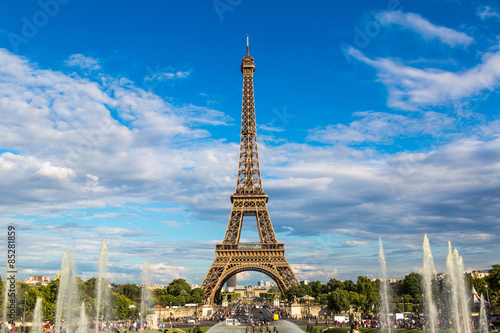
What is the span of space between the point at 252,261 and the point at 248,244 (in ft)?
11.9

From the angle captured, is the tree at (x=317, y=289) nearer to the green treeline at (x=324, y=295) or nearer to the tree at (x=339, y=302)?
the green treeline at (x=324, y=295)

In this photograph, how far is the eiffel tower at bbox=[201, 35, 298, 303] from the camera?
8456 centimetres

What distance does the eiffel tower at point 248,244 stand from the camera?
8456 cm

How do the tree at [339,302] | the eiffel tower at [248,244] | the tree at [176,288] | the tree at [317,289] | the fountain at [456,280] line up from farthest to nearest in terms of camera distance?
the tree at [176,288] < the tree at [317,289] < the eiffel tower at [248,244] < the tree at [339,302] < the fountain at [456,280]

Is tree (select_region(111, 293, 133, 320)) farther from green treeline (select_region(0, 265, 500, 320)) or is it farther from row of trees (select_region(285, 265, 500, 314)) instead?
row of trees (select_region(285, 265, 500, 314))

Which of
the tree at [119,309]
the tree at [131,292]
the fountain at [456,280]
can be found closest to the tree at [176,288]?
the tree at [131,292]

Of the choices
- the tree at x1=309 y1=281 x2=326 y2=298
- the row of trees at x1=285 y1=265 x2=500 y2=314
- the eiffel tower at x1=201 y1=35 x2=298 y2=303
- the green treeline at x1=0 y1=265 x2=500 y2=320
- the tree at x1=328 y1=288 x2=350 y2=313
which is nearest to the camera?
the green treeline at x1=0 y1=265 x2=500 y2=320

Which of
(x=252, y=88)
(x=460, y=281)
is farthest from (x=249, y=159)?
(x=460, y=281)

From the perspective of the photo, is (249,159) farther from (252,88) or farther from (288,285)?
(288,285)

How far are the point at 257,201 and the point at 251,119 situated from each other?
20198 mm

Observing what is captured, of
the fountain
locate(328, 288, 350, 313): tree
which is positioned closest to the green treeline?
locate(328, 288, 350, 313): tree

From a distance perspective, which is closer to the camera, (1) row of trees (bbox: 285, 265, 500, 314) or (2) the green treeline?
(2) the green treeline

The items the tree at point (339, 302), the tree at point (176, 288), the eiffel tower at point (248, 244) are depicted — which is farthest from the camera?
the tree at point (176, 288)

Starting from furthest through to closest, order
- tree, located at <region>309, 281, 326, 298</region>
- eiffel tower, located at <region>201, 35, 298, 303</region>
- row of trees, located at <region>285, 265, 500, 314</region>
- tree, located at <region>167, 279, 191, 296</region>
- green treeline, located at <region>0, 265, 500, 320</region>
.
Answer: tree, located at <region>167, 279, 191, 296</region> → tree, located at <region>309, 281, 326, 298</region> → eiffel tower, located at <region>201, 35, 298, 303</region> → row of trees, located at <region>285, 265, 500, 314</region> → green treeline, located at <region>0, 265, 500, 320</region>
